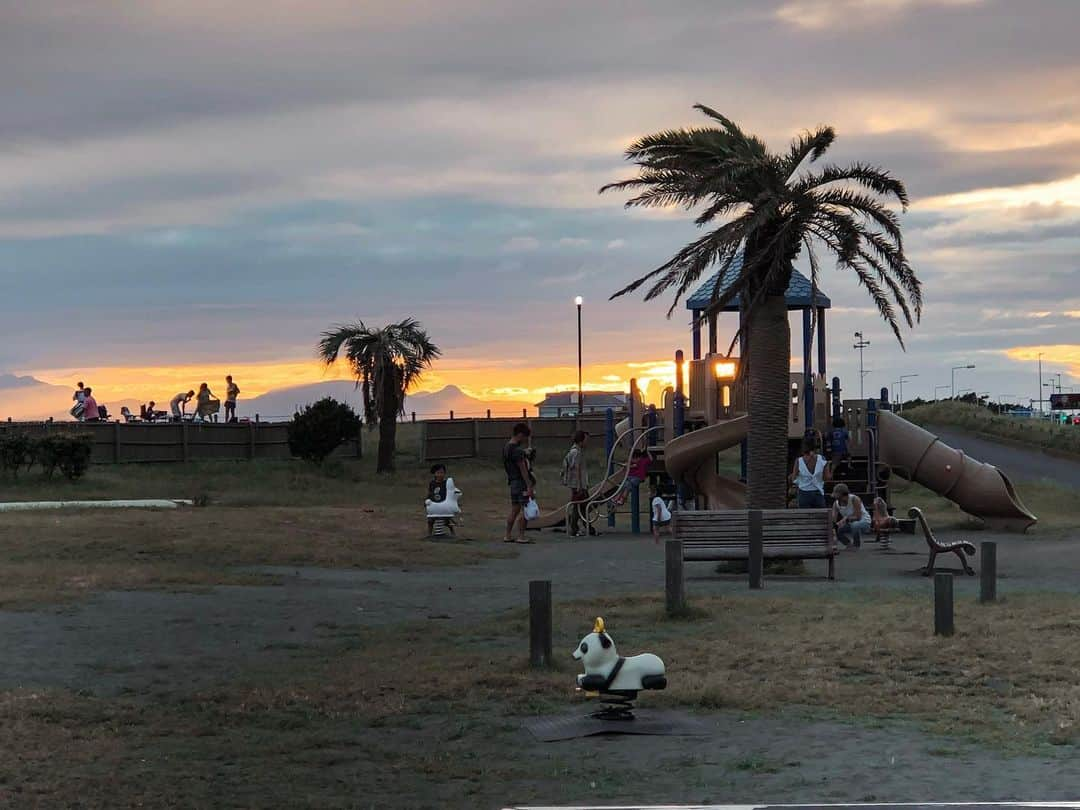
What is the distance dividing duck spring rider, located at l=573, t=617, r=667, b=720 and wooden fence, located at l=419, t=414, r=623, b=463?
4194 centimetres

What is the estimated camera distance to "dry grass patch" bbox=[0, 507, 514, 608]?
61.9 feet

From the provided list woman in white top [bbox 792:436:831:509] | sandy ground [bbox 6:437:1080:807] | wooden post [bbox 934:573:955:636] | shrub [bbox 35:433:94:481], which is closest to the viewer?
sandy ground [bbox 6:437:1080:807]

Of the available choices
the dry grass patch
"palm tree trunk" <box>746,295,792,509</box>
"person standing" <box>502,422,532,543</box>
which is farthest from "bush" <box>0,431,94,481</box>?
"palm tree trunk" <box>746,295,792,509</box>

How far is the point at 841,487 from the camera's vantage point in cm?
2662

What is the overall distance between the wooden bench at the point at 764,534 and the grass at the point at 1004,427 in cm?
4930

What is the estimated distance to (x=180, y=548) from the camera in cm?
2320

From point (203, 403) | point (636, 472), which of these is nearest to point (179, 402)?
point (203, 403)

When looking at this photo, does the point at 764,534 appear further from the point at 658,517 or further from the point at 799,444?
the point at 799,444

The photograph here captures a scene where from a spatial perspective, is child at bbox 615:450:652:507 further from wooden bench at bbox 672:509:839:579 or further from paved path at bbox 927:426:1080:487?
paved path at bbox 927:426:1080:487

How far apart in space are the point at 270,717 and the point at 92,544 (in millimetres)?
13435

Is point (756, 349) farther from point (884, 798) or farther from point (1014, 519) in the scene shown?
point (884, 798)

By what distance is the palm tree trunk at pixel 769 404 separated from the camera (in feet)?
76.1

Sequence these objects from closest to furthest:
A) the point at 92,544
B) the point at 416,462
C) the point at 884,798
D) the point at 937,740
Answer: the point at 884,798 → the point at 937,740 → the point at 92,544 → the point at 416,462

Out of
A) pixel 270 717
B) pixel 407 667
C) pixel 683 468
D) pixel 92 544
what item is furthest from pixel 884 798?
pixel 683 468
